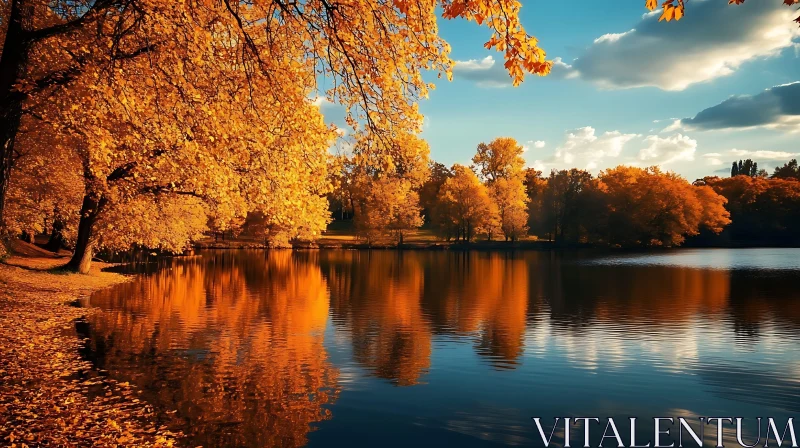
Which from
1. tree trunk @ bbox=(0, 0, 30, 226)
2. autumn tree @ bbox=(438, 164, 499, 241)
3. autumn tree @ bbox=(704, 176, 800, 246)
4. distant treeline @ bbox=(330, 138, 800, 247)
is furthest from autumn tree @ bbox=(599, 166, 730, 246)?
tree trunk @ bbox=(0, 0, 30, 226)

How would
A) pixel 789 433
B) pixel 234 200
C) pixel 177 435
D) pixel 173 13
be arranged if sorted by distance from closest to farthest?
1. pixel 177 435
2. pixel 789 433
3. pixel 173 13
4. pixel 234 200

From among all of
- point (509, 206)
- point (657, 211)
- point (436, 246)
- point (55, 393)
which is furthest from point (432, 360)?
point (657, 211)

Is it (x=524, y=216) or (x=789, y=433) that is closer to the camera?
(x=789, y=433)

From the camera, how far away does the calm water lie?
38.6ft

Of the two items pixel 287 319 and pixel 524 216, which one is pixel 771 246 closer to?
pixel 524 216

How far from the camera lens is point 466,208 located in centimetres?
9519

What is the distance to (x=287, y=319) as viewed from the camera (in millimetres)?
24094

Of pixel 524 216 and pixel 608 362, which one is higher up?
pixel 524 216

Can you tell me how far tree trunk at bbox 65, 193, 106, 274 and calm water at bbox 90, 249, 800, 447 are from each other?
3.04 m

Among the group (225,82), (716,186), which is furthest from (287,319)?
(716,186)

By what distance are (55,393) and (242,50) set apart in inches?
330

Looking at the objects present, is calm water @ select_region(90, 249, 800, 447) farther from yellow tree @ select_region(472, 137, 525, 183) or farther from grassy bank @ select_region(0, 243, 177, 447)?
yellow tree @ select_region(472, 137, 525, 183)

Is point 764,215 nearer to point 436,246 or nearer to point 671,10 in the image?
point 436,246

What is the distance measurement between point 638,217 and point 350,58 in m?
101
